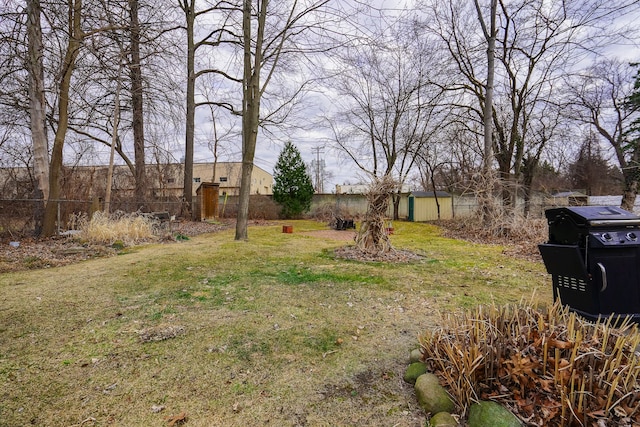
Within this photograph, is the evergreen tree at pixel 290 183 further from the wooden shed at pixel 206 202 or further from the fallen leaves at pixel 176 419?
the fallen leaves at pixel 176 419

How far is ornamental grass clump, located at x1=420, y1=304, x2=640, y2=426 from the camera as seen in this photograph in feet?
4.24

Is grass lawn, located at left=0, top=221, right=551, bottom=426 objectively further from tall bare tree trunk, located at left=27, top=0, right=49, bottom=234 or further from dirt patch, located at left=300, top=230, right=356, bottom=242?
dirt patch, located at left=300, top=230, right=356, bottom=242

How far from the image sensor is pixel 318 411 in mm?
1632

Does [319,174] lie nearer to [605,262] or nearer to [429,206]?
[429,206]

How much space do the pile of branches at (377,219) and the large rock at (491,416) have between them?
455cm

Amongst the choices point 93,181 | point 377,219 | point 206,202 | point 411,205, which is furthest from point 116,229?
point 411,205

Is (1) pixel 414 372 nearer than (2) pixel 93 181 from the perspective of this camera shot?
Yes

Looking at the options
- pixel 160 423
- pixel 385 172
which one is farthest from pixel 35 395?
pixel 385 172

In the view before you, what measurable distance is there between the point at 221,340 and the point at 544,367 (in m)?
2.08

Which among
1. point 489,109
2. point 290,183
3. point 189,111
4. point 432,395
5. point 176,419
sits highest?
point 189,111

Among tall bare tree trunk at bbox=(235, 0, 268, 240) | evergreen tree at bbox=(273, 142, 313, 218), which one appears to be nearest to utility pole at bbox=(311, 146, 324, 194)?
evergreen tree at bbox=(273, 142, 313, 218)

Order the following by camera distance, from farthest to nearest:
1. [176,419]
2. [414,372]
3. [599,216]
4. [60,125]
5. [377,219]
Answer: [60,125]
[377,219]
[599,216]
[414,372]
[176,419]

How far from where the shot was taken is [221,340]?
2.38 metres

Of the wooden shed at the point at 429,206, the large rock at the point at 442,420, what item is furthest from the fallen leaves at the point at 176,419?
the wooden shed at the point at 429,206
